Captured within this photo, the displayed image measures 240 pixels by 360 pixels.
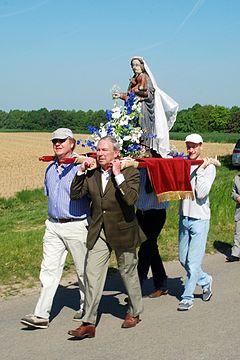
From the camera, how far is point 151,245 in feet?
23.9

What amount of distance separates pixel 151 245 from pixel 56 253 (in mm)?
1502

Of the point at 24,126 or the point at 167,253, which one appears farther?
the point at 24,126

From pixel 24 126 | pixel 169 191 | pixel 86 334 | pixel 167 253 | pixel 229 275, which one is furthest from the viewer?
pixel 24 126

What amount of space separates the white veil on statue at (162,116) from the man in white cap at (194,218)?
1.70 ft

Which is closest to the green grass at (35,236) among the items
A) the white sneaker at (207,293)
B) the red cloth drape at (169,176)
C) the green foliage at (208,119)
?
the white sneaker at (207,293)

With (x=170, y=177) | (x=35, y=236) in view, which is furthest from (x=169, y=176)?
(x=35, y=236)

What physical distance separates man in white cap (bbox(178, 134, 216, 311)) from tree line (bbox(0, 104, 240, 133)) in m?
97.3

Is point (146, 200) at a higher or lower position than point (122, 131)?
lower

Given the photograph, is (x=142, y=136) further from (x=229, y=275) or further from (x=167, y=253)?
(x=167, y=253)

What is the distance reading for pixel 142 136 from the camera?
23.3ft

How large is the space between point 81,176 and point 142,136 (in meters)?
1.40

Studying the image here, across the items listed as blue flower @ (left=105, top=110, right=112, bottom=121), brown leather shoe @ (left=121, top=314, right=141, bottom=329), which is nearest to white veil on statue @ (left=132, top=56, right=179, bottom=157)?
blue flower @ (left=105, top=110, right=112, bottom=121)

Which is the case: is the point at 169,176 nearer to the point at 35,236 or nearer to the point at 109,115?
the point at 109,115

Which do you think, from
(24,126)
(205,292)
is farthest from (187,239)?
(24,126)
